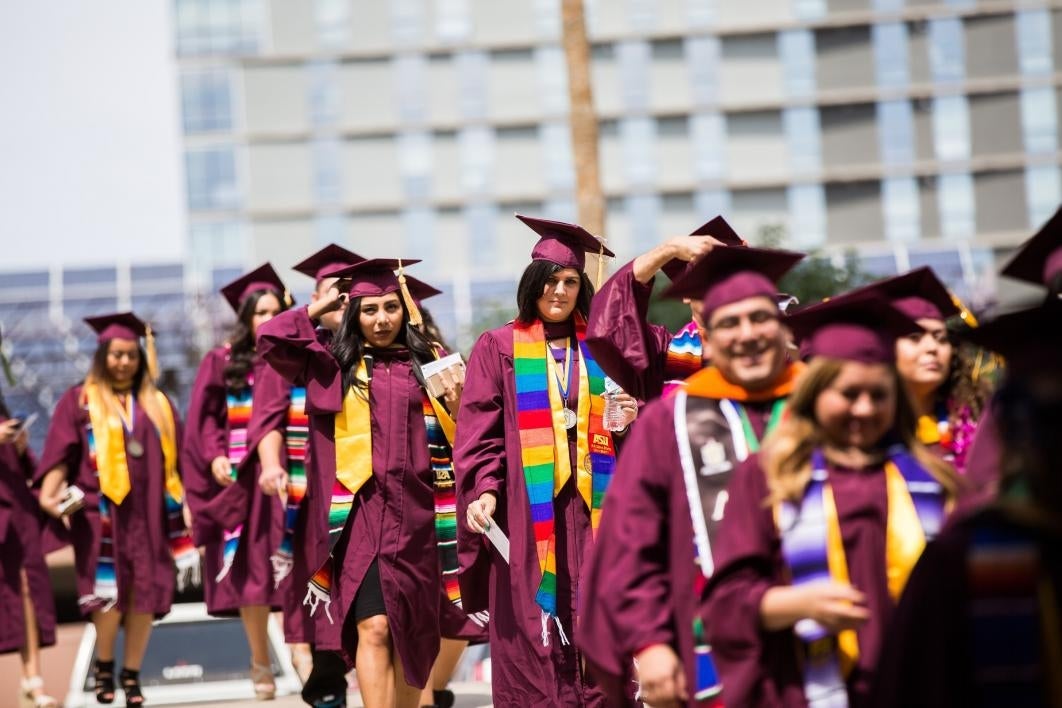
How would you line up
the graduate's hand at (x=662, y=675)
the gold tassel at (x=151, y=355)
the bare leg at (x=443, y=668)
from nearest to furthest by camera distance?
the graduate's hand at (x=662, y=675) → the bare leg at (x=443, y=668) → the gold tassel at (x=151, y=355)

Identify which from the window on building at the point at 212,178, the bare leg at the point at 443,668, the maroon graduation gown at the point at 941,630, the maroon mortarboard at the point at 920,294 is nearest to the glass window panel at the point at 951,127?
the window on building at the point at 212,178

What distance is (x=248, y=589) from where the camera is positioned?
10.6 metres

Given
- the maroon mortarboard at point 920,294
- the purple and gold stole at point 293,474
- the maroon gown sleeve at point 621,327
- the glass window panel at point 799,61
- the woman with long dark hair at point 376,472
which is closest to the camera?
the maroon mortarboard at point 920,294

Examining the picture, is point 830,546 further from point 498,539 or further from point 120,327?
point 120,327

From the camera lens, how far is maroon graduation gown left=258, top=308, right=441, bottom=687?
802cm

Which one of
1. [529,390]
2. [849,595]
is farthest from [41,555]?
[849,595]

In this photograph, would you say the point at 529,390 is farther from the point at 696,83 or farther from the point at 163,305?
the point at 696,83

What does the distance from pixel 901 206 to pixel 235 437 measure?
2224 inches

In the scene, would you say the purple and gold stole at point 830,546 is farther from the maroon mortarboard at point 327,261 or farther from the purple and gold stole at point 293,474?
the purple and gold stole at point 293,474

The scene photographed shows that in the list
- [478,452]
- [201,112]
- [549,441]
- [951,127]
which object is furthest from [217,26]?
[549,441]

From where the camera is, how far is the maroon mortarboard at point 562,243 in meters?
7.36

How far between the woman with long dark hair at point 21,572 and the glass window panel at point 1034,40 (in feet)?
190

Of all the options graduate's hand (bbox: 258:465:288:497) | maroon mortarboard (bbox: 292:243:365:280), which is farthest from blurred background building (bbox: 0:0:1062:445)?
graduate's hand (bbox: 258:465:288:497)

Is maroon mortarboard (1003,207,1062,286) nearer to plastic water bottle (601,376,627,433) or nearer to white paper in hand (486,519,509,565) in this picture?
plastic water bottle (601,376,627,433)
